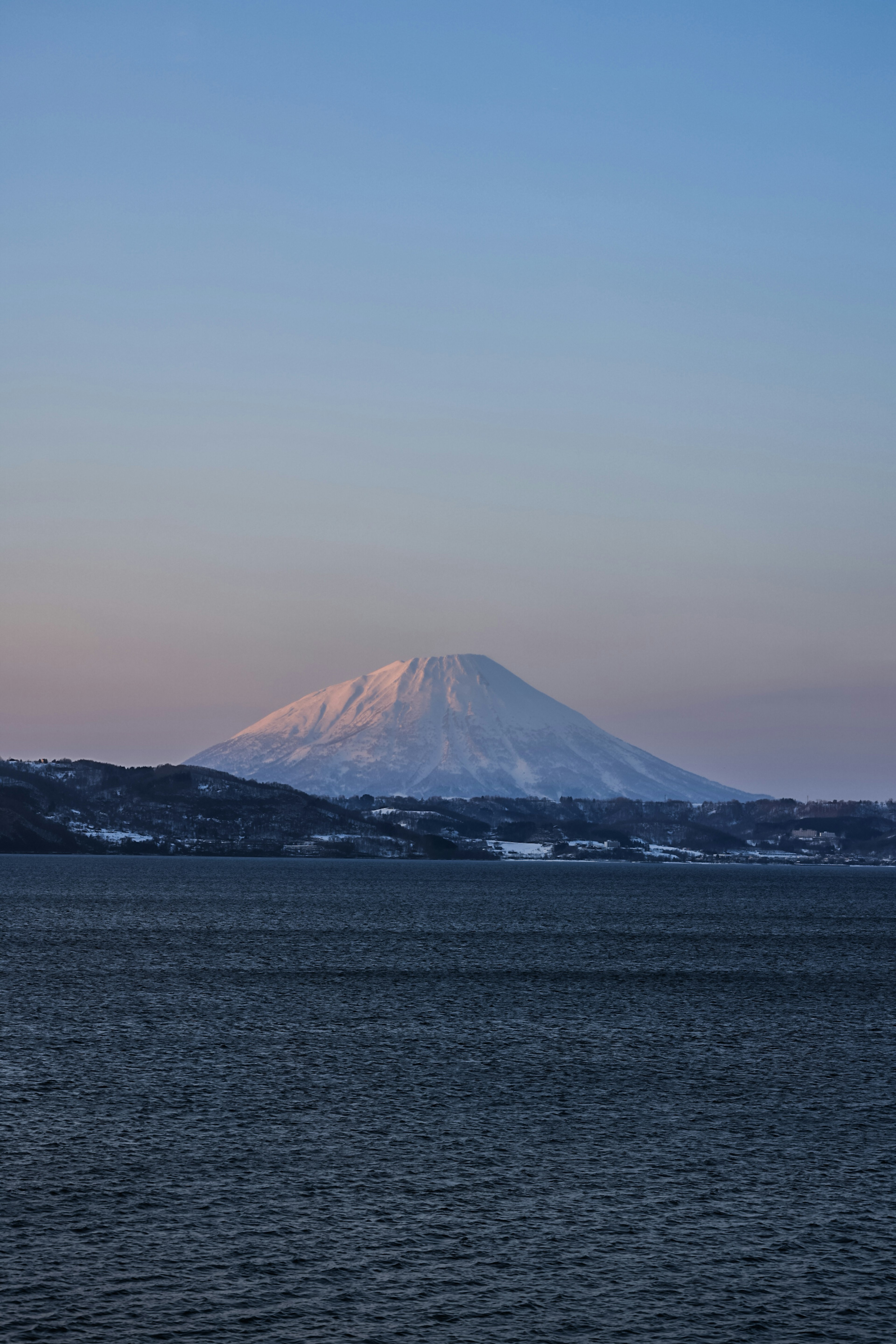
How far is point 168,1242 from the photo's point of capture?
111ft

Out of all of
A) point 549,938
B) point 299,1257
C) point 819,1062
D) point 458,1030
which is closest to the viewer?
point 299,1257

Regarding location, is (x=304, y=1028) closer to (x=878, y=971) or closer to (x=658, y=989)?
(x=658, y=989)

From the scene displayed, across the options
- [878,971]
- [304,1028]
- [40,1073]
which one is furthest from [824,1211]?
[878,971]

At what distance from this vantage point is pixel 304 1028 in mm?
74062

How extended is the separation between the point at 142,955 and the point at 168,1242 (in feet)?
294

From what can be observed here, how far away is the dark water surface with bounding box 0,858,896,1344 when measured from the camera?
98.5 ft

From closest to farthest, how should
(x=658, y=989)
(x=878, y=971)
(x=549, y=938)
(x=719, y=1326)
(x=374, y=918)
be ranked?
(x=719, y=1326) < (x=658, y=989) < (x=878, y=971) < (x=549, y=938) < (x=374, y=918)

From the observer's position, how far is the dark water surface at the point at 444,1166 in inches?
1182

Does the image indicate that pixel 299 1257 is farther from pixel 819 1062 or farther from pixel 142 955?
pixel 142 955

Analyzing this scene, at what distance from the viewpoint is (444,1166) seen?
42.6 m

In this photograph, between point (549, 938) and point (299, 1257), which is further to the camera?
point (549, 938)

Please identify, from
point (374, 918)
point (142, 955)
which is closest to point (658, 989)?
point (142, 955)

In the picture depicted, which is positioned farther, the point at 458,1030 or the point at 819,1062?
the point at 458,1030

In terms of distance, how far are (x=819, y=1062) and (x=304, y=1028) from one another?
28803 millimetres
